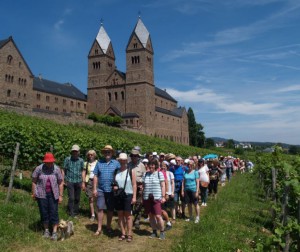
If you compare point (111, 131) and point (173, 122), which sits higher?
point (173, 122)

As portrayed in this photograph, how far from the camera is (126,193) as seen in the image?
782 cm

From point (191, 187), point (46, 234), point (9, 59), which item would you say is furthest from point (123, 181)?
point (9, 59)

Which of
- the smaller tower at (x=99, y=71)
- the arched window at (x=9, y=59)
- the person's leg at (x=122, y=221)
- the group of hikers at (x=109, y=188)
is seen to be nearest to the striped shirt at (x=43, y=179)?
the group of hikers at (x=109, y=188)

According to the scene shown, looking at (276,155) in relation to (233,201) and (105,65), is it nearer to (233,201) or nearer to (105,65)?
(233,201)

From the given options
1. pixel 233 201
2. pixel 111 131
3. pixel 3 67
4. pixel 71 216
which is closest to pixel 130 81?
pixel 111 131

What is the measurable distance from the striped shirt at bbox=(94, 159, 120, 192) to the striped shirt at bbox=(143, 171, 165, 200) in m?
0.79

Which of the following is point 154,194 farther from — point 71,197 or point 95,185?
point 71,197

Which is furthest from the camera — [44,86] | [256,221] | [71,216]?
[44,86]

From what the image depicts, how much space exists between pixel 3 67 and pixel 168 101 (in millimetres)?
52470

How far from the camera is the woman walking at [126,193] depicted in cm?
781

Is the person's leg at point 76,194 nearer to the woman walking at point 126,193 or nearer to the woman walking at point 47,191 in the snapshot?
the woman walking at point 47,191

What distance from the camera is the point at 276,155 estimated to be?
14234mm

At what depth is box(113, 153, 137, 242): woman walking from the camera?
781cm

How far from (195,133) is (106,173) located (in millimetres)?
98273
